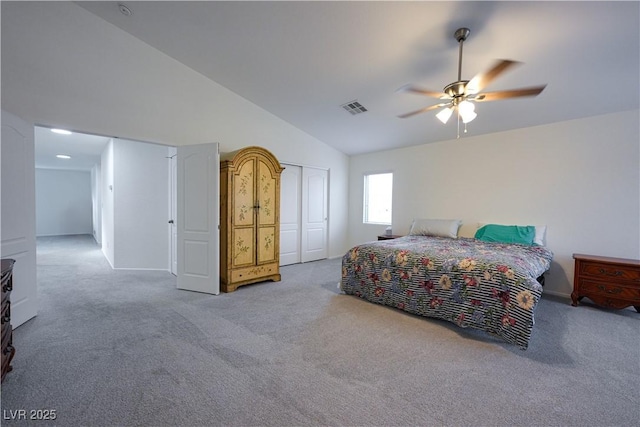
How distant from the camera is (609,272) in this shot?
3.11 meters

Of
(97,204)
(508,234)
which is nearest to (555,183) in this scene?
(508,234)

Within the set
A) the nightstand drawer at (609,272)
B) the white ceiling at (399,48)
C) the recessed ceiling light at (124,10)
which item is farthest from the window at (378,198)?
the recessed ceiling light at (124,10)

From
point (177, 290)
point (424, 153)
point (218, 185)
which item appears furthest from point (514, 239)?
point (177, 290)

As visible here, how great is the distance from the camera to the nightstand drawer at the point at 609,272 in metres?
2.99

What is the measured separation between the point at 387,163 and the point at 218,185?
3543mm

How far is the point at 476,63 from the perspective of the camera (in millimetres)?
2844

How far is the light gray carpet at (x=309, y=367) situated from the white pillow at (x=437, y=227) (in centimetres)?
159

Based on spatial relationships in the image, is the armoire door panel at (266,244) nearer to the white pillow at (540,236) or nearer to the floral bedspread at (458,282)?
the floral bedspread at (458,282)

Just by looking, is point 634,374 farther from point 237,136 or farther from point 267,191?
point 237,136

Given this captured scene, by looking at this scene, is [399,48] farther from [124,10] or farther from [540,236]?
[540,236]

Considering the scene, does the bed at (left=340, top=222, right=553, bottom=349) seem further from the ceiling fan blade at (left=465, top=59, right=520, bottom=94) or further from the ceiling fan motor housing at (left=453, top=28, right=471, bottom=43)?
the ceiling fan motor housing at (left=453, top=28, right=471, bottom=43)

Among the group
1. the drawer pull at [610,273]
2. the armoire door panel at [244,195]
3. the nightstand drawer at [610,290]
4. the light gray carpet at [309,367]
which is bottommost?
the light gray carpet at [309,367]

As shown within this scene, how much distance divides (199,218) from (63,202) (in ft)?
31.2

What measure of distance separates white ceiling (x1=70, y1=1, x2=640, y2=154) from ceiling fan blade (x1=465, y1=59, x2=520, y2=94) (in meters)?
0.38
